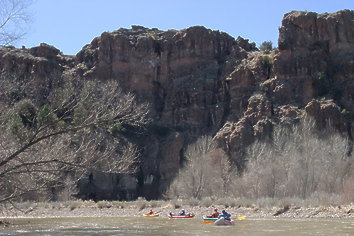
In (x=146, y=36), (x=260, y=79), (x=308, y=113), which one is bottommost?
(x=308, y=113)

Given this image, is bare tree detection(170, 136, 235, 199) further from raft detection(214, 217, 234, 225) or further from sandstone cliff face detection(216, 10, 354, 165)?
raft detection(214, 217, 234, 225)

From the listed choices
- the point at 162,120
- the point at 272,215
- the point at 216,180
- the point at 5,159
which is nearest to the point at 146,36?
the point at 162,120

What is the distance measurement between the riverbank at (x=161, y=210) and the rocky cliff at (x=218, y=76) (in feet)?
79.3

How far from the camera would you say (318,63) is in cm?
8706

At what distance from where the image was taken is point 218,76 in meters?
99.9

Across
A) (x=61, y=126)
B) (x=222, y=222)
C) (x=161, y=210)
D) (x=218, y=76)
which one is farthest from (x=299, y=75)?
(x=61, y=126)

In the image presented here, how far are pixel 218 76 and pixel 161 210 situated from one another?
48.4 metres

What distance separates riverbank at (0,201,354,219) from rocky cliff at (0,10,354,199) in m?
24.2

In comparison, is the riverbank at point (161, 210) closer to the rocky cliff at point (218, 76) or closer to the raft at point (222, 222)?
the raft at point (222, 222)

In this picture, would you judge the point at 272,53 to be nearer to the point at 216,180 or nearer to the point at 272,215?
the point at 216,180

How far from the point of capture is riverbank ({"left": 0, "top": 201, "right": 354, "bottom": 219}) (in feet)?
145

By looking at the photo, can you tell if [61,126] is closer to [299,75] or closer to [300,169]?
[300,169]

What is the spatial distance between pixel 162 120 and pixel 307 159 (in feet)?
145

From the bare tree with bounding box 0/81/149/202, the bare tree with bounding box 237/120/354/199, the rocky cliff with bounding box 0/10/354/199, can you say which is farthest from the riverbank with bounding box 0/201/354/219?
the bare tree with bounding box 0/81/149/202
